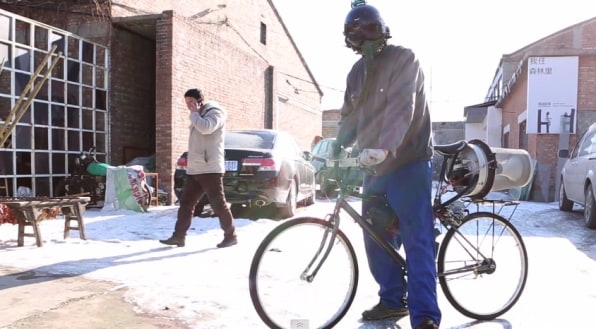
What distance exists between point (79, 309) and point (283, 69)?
2031 centimetres

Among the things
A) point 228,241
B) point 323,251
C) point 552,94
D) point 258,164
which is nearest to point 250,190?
point 258,164

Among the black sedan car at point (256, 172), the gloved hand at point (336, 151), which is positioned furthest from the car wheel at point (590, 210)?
the gloved hand at point (336, 151)

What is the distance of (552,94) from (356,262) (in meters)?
11.9

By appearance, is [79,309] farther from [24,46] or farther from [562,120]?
[562,120]

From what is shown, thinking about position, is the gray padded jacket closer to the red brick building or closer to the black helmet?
the black helmet

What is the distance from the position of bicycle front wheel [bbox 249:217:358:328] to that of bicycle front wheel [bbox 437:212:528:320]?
2.23 ft

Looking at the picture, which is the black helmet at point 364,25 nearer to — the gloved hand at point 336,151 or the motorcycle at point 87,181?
the gloved hand at point 336,151

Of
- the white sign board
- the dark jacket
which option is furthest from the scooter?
the white sign board

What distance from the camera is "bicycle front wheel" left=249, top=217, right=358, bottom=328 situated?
9.36 feet

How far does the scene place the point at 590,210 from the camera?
761 centimetres

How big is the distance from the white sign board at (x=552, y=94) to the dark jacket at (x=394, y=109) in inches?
449

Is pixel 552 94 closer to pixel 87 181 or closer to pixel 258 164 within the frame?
pixel 258 164

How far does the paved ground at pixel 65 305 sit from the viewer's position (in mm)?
3160

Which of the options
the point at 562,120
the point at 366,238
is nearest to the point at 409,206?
the point at 366,238
